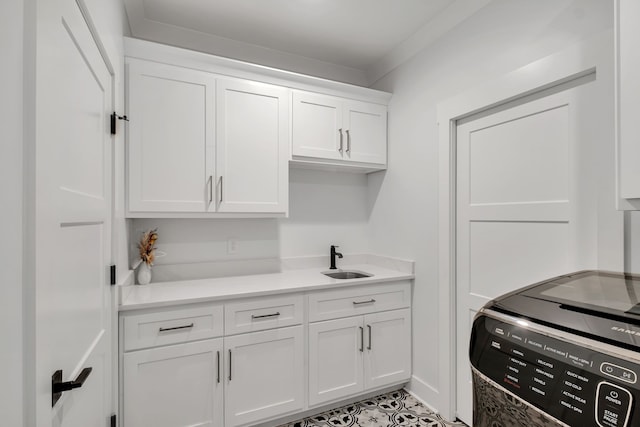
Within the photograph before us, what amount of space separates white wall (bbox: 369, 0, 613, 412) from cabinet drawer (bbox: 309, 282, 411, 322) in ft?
0.47

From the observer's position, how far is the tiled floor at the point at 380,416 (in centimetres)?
206

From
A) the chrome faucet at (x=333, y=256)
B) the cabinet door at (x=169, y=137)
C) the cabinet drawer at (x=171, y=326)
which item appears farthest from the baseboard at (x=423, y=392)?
the cabinet door at (x=169, y=137)

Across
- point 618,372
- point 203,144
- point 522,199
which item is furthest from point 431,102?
point 618,372

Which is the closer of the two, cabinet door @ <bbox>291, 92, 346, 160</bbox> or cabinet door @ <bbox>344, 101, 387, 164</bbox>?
cabinet door @ <bbox>291, 92, 346, 160</bbox>

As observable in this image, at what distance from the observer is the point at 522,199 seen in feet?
5.70

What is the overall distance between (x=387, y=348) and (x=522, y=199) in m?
1.37

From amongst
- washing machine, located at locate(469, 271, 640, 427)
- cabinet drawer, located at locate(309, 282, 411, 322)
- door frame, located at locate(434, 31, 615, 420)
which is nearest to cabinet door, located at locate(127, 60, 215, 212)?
cabinet drawer, located at locate(309, 282, 411, 322)

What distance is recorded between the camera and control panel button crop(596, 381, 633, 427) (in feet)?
1.79

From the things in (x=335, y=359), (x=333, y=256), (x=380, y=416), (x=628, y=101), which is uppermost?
(x=628, y=101)

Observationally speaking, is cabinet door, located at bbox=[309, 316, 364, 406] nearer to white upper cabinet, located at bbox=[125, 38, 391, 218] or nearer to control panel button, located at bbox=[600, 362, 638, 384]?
white upper cabinet, located at bbox=[125, 38, 391, 218]

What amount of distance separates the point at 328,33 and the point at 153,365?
2445mm

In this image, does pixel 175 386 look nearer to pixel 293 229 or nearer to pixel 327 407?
pixel 327 407

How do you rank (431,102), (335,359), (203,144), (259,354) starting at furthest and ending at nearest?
(431,102)
(335,359)
(203,144)
(259,354)

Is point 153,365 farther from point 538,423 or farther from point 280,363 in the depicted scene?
point 538,423
